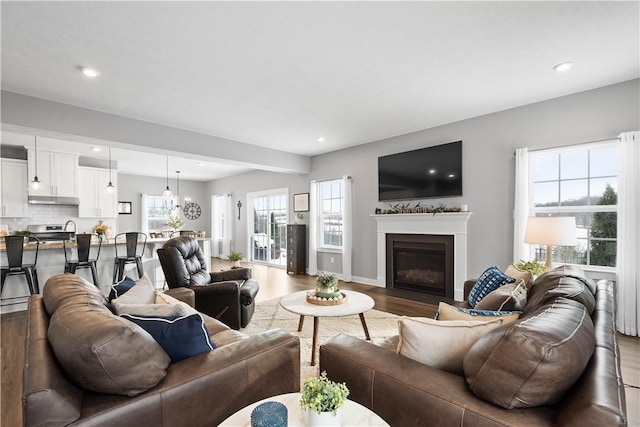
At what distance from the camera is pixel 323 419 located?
0.97 m

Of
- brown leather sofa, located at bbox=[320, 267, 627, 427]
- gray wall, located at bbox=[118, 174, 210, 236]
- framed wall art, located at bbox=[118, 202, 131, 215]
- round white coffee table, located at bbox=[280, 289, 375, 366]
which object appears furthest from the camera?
gray wall, located at bbox=[118, 174, 210, 236]

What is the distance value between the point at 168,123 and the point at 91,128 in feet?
2.98

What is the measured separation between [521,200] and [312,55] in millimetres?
3044

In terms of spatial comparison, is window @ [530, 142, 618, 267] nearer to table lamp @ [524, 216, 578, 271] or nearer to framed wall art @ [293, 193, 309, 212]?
table lamp @ [524, 216, 578, 271]

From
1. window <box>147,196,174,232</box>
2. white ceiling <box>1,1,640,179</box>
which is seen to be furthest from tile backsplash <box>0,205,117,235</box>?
white ceiling <box>1,1,640,179</box>

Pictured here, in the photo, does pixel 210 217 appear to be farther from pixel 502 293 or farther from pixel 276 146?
pixel 502 293

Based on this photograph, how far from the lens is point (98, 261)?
477 cm

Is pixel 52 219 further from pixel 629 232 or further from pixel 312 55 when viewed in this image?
pixel 629 232

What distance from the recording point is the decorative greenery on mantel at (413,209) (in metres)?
4.57

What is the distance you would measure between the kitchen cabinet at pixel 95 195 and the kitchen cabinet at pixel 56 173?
245 millimetres

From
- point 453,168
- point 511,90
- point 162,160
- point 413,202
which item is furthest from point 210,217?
point 511,90

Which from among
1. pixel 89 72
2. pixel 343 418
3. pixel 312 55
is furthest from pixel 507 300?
pixel 89 72

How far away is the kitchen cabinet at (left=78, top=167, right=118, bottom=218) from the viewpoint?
653 cm

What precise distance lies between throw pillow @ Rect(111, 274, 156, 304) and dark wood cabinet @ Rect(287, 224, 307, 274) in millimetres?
4446
